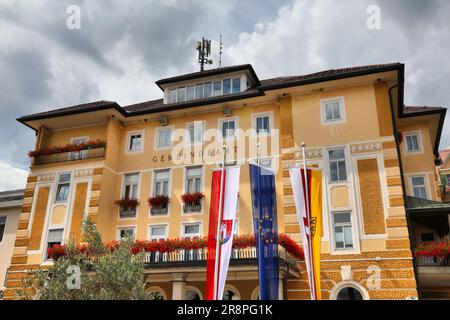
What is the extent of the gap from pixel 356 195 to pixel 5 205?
23.7 m

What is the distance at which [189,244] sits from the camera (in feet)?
68.4

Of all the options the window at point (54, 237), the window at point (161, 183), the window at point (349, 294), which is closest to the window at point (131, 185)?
the window at point (161, 183)

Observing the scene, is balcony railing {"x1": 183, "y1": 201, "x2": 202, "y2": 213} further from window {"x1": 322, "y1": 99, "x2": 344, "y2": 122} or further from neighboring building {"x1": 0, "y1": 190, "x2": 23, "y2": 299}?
neighboring building {"x1": 0, "y1": 190, "x2": 23, "y2": 299}

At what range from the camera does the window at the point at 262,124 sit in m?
24.7

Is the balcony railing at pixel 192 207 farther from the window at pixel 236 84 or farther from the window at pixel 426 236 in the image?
the window at pixel 426 236

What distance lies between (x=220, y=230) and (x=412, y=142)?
17.0m

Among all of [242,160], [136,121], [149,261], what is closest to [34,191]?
[136,121]

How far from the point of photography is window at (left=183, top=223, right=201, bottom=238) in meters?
24.0

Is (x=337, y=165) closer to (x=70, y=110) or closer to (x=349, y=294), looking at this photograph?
(x=349, y=294)

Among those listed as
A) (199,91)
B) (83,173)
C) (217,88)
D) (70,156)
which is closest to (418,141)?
(217,88)

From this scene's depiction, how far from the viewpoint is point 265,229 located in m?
16.1
